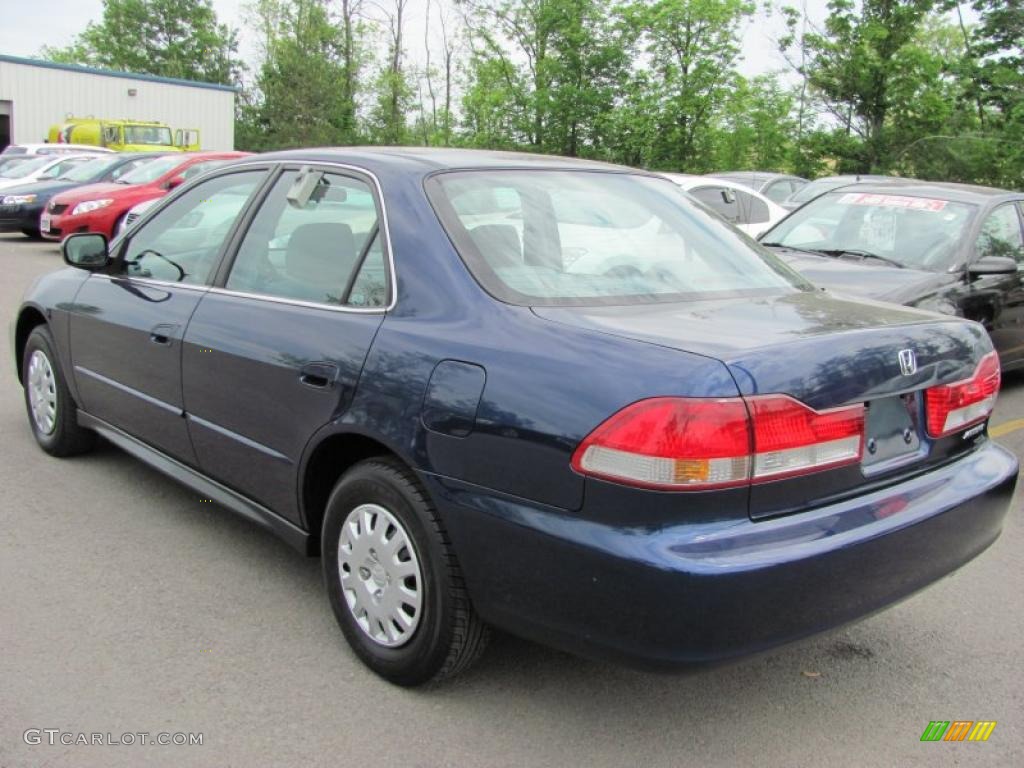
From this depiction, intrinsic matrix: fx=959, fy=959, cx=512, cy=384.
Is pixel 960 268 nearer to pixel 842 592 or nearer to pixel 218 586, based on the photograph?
pixel 842 592

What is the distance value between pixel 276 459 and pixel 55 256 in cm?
1315

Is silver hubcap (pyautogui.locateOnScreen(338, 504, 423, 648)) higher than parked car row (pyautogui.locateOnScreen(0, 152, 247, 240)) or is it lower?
lower

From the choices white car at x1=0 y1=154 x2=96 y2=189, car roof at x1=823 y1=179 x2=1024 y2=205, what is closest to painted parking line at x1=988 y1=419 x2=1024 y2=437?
car roof at x1=823 y1=179 x2=1024 y2=205

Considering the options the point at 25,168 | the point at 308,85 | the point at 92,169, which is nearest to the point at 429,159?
the point at 92,169

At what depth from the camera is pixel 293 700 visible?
2887mm

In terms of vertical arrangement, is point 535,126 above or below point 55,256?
above

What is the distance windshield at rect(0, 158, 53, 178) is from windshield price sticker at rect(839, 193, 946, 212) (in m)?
17.9

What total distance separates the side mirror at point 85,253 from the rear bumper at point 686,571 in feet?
8.43

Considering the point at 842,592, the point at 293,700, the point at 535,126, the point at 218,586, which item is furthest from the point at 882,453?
the point at 535,126

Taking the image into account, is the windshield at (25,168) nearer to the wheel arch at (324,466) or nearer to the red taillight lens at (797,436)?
the wheel arch at (324,466)

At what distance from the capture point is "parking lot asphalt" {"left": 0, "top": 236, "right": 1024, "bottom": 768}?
2.68 metres

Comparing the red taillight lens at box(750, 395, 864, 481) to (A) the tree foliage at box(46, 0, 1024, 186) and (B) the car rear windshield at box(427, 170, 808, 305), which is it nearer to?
(B) the car rear windshield at box(427, 170, 808, 305)

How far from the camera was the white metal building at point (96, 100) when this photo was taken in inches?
1451

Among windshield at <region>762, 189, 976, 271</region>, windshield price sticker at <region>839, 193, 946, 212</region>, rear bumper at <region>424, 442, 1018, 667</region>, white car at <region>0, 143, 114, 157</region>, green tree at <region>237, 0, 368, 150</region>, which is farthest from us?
green tree at <region>237, 0, 368, 150</region>
